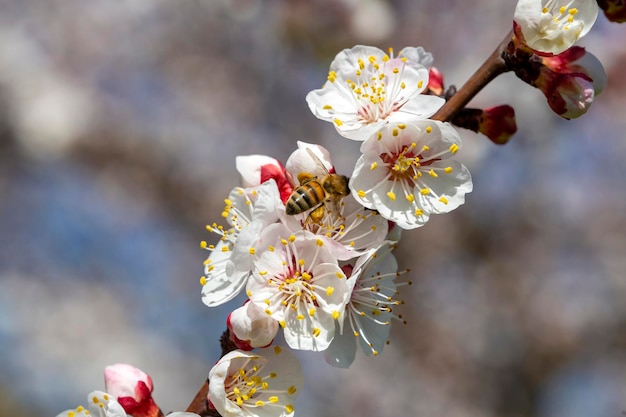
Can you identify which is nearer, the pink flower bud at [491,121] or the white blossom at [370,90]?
the white blossom at [370,90]

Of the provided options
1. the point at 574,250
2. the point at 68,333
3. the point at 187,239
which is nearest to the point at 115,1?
the point at 187,239

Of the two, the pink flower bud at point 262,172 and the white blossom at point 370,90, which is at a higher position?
the white blossom at point 370,90

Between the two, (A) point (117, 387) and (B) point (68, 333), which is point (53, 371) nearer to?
(B) point (68, 333)

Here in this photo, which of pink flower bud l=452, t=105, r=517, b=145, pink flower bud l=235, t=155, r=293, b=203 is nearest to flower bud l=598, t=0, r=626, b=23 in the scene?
pink flower bud l=452, t=105, r=517, b=145

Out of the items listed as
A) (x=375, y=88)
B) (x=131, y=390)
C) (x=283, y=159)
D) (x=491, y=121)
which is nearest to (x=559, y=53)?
(x=491, y=121)

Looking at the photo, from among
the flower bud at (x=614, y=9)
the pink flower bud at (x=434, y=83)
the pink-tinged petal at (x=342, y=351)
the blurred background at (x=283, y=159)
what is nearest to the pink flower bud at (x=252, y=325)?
the pink-tinged petal at (x=342, y=351)

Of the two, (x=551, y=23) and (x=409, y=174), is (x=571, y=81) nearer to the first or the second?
(x=551, y=23)

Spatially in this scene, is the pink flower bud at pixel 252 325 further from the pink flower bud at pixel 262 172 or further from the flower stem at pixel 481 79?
the flower stem at pixel 481 79
